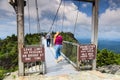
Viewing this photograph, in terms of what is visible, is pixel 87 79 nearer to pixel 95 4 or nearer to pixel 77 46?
pixel 77 46

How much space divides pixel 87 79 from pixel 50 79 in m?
1.39

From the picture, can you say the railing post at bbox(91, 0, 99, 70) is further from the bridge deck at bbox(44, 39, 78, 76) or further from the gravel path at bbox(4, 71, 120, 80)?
the gravel path at bbox(4, 71, 120, 80)

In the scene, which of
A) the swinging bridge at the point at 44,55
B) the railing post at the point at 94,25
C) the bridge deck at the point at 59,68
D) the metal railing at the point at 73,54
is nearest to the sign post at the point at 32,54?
the swinging bridge at the point at 44,55

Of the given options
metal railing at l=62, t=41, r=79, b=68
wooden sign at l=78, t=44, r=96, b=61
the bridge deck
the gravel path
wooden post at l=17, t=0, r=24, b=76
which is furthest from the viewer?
metal railing at l=62, t=41, r=79, b=68

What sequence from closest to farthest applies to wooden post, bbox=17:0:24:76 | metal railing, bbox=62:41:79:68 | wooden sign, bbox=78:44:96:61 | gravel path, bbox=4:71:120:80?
gravel path, bbox=4:71:120:80, wooden post, bbox=17:0:24:76, wooden sign, bbox=78:44:96:61, metal railing, bbox=62:41:79:68

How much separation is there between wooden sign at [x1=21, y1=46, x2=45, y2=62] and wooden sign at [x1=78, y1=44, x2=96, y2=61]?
5.94ft

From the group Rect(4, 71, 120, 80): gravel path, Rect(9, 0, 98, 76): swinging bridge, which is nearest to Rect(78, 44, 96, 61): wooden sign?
Rect(9, 0, 98, 76): swinging bridge

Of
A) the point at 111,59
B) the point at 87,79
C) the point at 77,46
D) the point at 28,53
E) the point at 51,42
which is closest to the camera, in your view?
the point at 87,79

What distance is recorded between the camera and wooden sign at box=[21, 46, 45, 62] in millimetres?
9531

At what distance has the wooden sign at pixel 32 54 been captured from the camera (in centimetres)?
953

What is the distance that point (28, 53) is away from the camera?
9570mm

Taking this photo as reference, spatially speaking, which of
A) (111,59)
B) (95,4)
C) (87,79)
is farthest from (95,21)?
(111,59)

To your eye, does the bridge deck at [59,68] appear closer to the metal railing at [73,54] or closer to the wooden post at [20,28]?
the metal railing at [73,54]

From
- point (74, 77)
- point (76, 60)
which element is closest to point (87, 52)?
point (76, 60)
